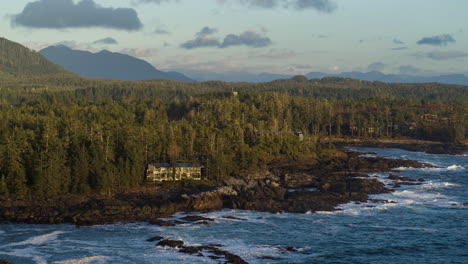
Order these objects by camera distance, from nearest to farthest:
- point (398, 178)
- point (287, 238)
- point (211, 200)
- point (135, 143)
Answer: point (287, 238) → point (211, 200) → point (135, 143) → point (398, 178)

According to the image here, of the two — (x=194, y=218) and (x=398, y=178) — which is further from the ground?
(x=398, y=178)

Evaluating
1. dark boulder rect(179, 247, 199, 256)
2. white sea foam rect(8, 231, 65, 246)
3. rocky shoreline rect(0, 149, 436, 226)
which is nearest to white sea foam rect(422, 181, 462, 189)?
rocky shoreline rect(0, 149, 436, 226)

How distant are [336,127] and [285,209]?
111561 mm

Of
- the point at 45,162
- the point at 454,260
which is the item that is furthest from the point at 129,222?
the point at 454,260

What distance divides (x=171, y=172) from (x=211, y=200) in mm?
13528

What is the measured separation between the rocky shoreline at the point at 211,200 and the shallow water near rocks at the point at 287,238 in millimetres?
2112

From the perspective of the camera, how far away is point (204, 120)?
132 m

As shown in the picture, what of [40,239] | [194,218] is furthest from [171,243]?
[40,239]

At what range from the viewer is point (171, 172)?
77.2 metres

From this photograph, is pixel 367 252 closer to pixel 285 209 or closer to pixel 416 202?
pixel 285 209

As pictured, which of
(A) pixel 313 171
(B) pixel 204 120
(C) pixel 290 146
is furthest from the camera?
(B) pixel 204 120

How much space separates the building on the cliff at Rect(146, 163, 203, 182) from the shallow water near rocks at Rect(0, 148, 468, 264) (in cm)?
1627

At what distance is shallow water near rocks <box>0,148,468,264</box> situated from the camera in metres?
46.7

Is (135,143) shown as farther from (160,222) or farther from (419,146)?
(419,146)
